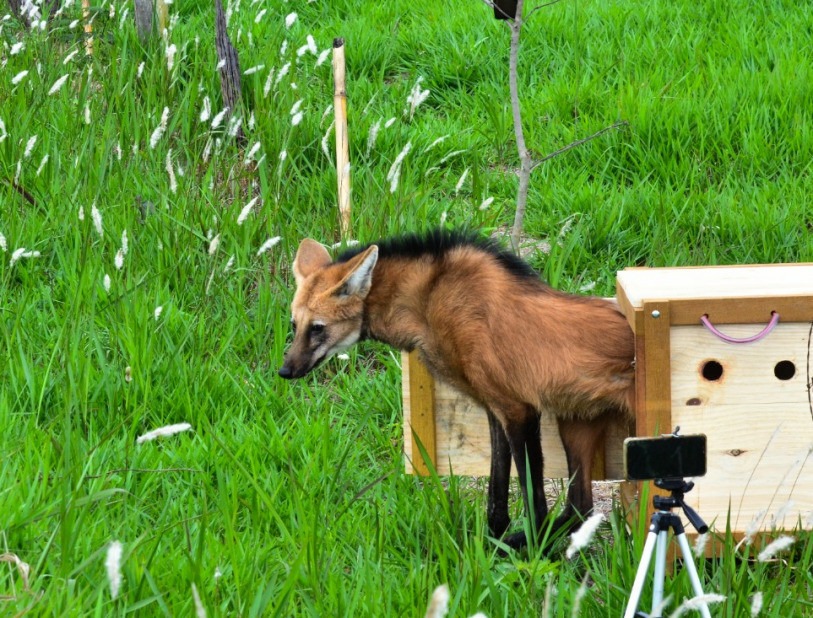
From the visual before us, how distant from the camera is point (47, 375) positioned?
403 cm

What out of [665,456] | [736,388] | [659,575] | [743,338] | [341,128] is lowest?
[659,575]

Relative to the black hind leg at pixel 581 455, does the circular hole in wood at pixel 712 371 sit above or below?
above

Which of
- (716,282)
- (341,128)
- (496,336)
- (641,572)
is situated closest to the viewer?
(641,572)

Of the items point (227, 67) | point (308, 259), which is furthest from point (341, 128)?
point (308, 259)

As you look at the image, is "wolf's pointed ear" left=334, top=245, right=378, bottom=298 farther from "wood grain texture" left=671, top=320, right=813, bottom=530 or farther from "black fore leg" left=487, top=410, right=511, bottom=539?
"wood grain texture" left=671, top=320, right=813, bottom=530

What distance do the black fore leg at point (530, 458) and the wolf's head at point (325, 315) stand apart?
2.56ft

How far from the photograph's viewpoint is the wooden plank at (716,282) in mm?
3123

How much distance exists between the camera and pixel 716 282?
336 cm

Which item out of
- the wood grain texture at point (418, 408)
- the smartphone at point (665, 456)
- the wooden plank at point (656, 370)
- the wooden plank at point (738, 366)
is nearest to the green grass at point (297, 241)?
the wood grain texture at point (418, 408)

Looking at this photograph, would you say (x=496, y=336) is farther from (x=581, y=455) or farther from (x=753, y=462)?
(x=753, y=462)

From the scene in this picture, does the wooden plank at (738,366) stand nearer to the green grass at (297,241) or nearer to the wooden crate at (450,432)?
the green grass at (297,241)

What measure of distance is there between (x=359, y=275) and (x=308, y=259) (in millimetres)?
532

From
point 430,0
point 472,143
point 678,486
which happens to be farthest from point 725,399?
point 430,0

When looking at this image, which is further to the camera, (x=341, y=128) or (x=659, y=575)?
(x=341, y=128)
